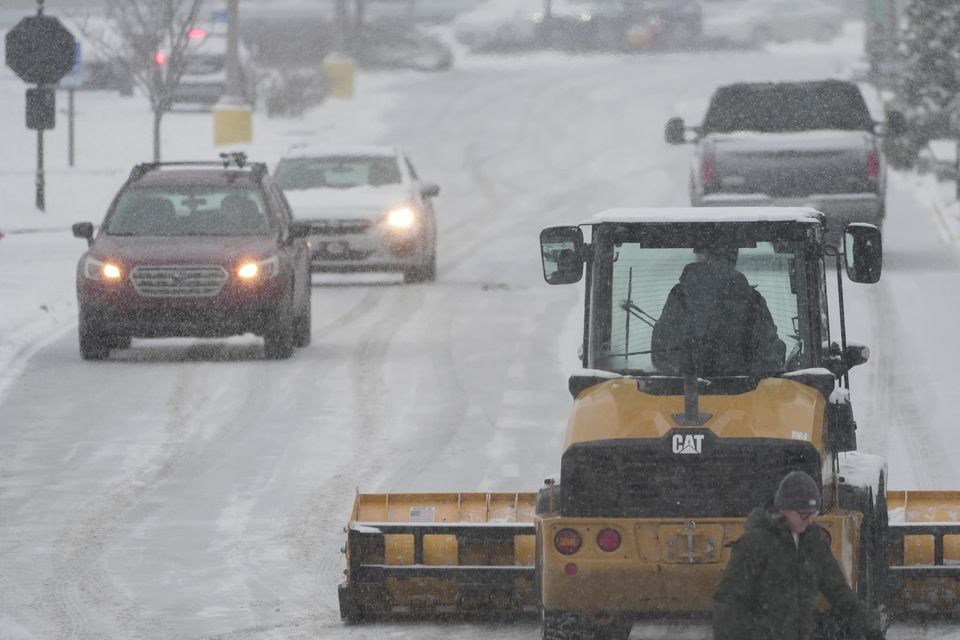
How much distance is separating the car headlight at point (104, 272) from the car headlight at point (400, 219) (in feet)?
21.8

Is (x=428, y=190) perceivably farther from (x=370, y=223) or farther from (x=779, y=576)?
(x=779, y=576)

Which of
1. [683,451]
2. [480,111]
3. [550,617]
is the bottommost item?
[480,111]

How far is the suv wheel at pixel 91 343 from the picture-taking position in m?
20.1

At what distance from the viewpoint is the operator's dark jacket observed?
25.6 ft

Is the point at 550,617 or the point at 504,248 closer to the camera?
the point at 550,617

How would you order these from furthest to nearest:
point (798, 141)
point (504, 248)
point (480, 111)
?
point (480, 111) < point (504, 248) < point (798, 141)

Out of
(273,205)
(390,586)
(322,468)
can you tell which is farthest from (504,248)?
(390,586)

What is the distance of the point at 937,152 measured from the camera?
127 feet

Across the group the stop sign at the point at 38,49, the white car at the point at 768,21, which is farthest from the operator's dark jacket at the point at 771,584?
the white car at the point at 768,21

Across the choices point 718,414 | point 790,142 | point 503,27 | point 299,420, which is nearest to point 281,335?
point 299,420

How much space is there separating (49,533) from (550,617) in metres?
4.52

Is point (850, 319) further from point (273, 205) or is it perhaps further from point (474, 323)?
point (273, 205)

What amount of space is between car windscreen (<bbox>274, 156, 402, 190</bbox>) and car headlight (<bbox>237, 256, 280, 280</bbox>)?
7400 mm

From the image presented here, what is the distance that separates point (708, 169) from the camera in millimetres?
25797
